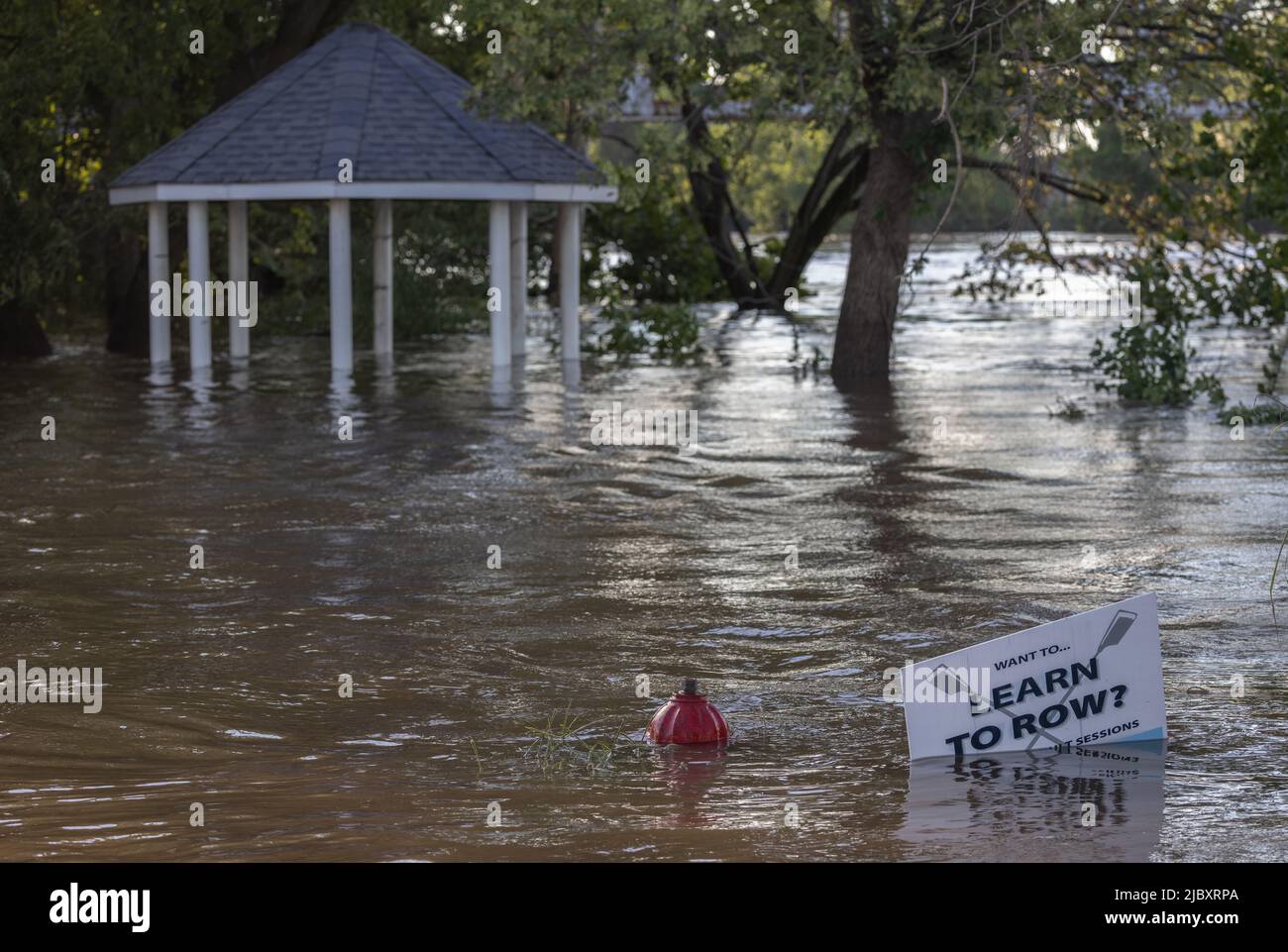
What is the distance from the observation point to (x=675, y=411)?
A: 2023 cm

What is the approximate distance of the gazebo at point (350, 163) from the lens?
23.4m

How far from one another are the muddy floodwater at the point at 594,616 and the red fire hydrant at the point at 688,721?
9 cm

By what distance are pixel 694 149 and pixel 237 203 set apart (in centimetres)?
828

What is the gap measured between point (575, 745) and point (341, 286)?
17.1 metres

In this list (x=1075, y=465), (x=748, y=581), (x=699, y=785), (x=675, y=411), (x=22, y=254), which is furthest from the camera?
(x=22, y=254)

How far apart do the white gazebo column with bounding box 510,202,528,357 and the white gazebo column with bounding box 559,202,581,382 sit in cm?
111

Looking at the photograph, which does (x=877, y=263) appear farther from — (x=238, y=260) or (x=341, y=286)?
(x=238, y=260)

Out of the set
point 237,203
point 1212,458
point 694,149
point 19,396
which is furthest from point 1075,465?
point 237,203

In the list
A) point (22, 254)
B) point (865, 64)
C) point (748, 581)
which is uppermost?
point (865, 64)

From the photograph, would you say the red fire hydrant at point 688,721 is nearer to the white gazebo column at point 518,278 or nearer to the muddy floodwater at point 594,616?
the muddy floodwater at point 594,616

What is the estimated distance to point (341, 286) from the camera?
78.1 feet

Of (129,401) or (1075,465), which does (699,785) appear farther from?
(129,401)
